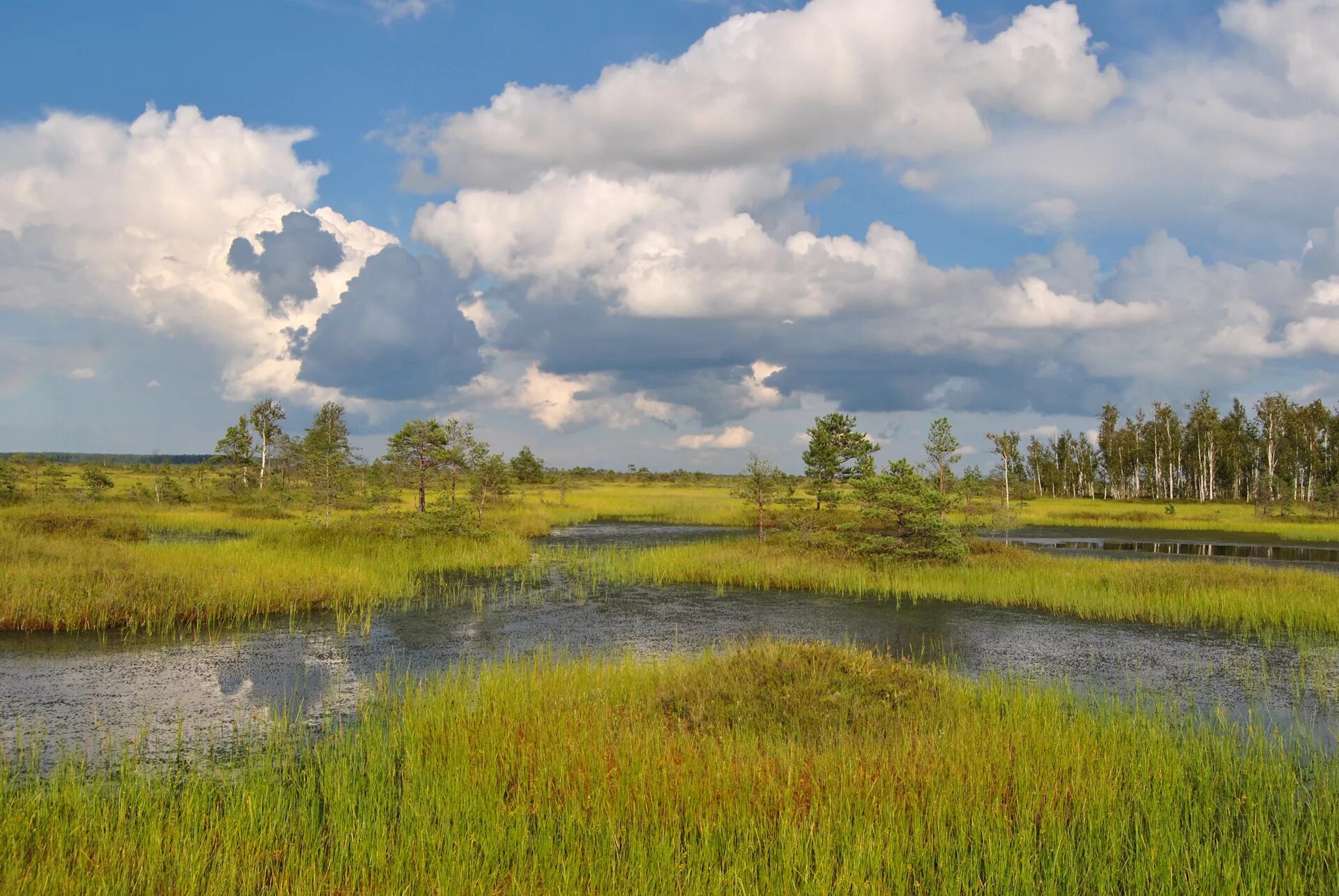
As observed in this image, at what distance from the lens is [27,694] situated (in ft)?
43.6

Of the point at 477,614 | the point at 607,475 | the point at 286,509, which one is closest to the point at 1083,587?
the point at 477,614

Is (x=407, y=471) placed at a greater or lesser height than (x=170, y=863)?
greater

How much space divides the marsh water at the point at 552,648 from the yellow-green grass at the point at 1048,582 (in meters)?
1.38

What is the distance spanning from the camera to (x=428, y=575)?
28.7 meters

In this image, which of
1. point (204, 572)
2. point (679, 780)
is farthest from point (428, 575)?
point (679, 780)

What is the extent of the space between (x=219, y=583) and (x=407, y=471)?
14.8m

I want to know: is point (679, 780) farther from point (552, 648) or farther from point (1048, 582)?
point (1048, 582)

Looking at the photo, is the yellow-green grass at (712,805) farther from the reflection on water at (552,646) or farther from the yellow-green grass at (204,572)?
the yellow-green grass at (204,572)

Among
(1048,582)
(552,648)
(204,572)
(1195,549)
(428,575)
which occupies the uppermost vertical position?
(204,572)

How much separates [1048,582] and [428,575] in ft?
71.0

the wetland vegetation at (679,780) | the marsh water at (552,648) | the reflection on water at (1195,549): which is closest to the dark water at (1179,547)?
the reflection on water at (1195,549)

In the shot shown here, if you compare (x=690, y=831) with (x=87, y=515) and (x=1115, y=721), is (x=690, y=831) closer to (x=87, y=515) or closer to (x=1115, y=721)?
(x=1115, y=721)

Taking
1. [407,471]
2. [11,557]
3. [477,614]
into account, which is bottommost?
[477,614]

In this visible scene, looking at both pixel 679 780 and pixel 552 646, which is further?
pixel 552 646
